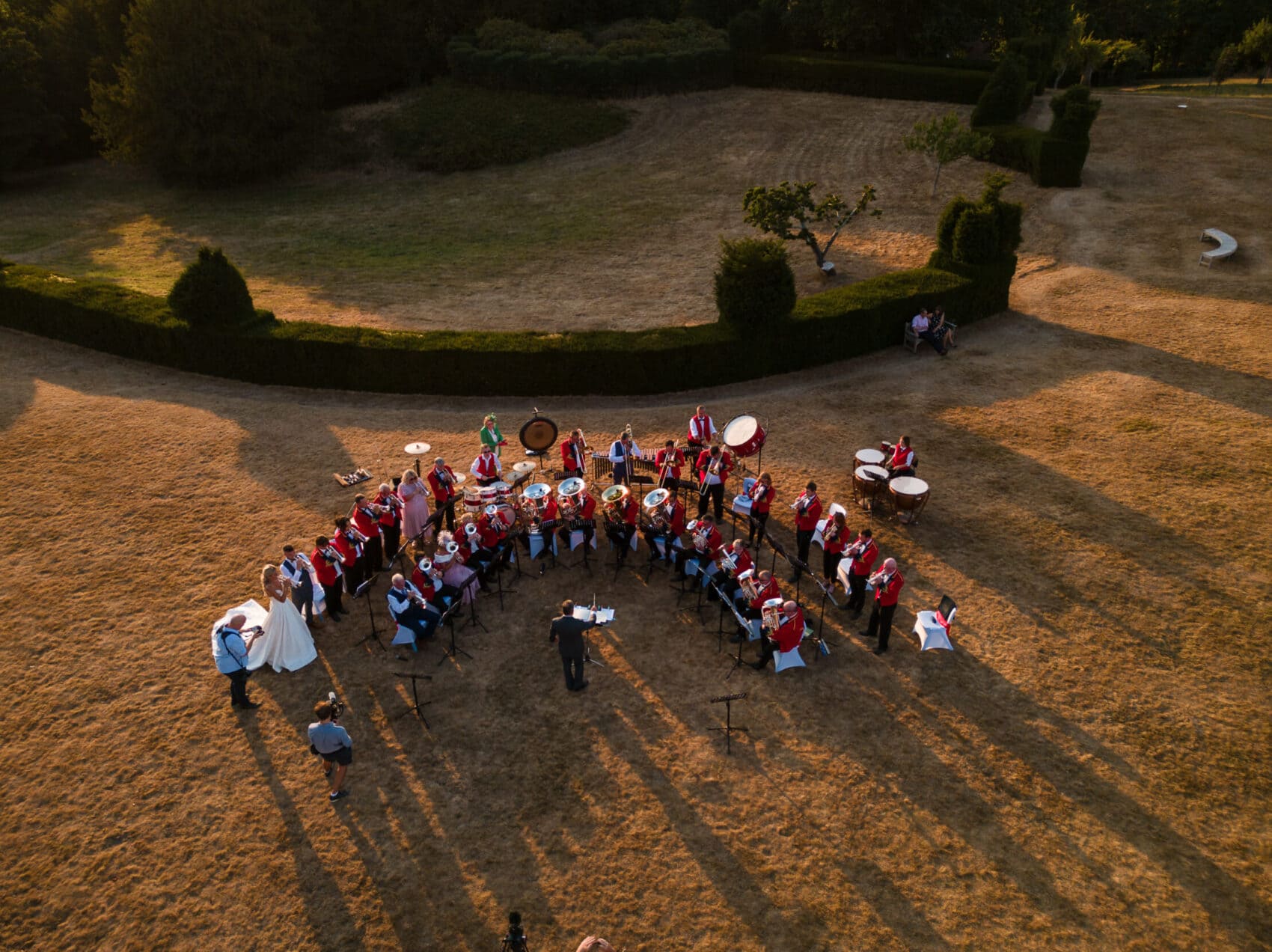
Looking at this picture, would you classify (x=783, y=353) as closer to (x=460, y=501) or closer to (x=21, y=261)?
(x=460, y=501)

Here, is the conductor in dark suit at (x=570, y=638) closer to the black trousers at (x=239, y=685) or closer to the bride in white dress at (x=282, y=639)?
the bride in white dress at (x=282, y=639)

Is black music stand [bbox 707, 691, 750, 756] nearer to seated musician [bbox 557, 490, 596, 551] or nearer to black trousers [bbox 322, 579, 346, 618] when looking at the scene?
seated musician [bbox 557, 490, 596, 551]

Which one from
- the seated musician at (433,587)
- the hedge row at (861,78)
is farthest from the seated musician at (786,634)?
the hedge row at (861,78)

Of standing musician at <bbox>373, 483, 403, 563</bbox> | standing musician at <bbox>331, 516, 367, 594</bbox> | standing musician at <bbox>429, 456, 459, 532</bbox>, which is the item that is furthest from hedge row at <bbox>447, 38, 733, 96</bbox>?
standing musician at <bbox>331, 516, 367, 594</bbox>

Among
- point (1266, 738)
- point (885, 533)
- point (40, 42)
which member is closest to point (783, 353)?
point (885, 533)

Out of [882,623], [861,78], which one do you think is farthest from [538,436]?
[861,78]

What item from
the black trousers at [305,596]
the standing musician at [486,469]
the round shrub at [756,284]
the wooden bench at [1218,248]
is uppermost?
the round shrub at [756,284]
